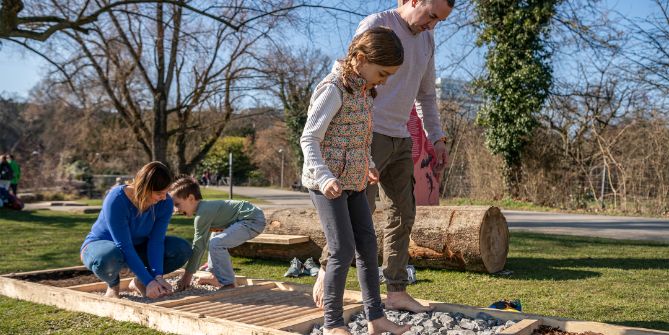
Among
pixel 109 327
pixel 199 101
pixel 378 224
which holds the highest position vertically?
pixel 199 101

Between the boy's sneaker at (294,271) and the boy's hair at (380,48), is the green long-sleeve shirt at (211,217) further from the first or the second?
the boy's hair at (380,48)

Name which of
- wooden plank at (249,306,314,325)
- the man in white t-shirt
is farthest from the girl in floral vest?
wooden plank at (249,306,314,325)

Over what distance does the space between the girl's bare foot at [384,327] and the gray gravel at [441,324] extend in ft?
0.43

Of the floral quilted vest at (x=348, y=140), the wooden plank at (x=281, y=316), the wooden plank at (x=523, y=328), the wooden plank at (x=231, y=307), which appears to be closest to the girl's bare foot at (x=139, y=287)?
the wooden plank at (x=231, y=307)

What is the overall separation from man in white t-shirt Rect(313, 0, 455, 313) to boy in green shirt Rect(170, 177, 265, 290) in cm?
129

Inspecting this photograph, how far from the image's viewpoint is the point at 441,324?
3.26 metres

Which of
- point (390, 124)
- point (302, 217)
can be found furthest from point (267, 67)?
point (390, 124)

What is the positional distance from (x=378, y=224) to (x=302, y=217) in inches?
42.6

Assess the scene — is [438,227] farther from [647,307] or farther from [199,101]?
[199,101]

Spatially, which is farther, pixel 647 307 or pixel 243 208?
pixel 243 208

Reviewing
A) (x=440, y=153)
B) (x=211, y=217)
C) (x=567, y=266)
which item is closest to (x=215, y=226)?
(x=211, y=217)

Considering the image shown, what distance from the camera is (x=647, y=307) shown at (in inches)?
158

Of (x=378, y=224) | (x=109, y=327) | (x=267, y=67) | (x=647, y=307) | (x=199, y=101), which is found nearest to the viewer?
(x=109, y=327)

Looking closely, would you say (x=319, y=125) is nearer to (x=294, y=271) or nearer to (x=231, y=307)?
(x=231, y=307)
